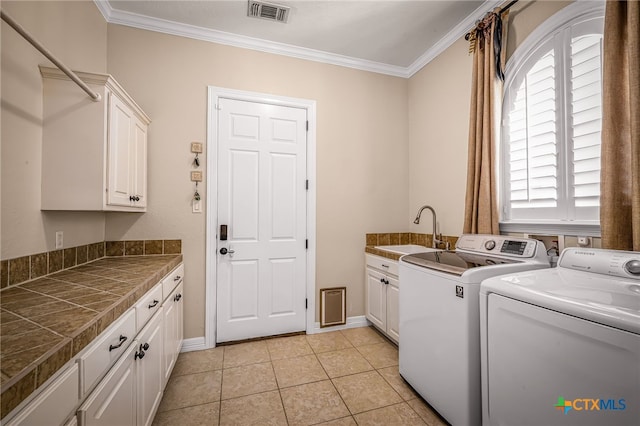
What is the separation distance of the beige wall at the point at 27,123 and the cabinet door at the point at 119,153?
1.07ft

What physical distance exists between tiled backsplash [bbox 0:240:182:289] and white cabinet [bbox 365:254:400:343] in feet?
6.11

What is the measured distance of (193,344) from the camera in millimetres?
2412

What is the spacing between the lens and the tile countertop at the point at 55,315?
631 mm

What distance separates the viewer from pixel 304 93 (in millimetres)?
2807

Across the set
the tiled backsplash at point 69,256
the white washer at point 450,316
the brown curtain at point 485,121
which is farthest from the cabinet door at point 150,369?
the brown curtain at point 485,121

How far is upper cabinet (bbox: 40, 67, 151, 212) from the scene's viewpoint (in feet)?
5.12

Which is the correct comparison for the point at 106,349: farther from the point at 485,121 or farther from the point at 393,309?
the point at 485,121

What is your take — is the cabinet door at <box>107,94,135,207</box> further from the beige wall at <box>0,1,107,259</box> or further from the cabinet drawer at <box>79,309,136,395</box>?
the cabinet drawer at <box>79,309,136,395</box>

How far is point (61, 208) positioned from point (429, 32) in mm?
3177

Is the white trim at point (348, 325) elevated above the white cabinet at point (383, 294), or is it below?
below

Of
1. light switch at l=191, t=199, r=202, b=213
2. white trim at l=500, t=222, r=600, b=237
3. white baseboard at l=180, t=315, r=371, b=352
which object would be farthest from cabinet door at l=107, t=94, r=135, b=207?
white trim at l=500, t=222, r=600, b=237

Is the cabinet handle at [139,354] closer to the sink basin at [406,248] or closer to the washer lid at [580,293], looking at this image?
the washer lid at [580,293]

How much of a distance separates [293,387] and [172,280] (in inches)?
45.6

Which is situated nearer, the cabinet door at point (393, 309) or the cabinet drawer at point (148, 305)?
the cabinet drawer at point (148, 305)
